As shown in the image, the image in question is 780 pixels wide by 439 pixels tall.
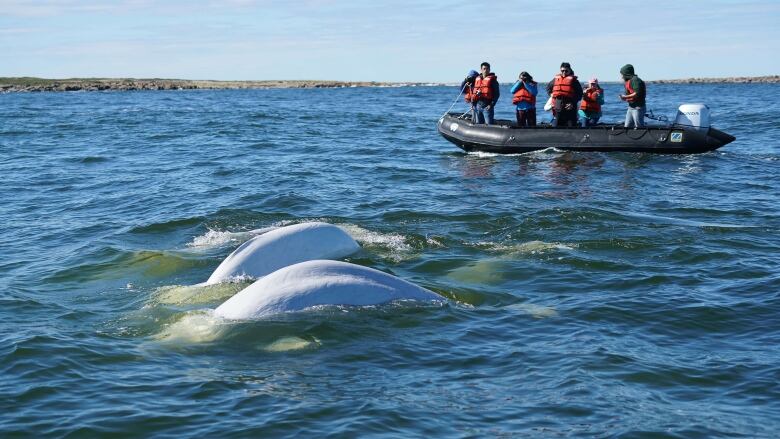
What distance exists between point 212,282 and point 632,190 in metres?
12.3

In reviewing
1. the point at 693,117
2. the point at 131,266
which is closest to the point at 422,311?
the point at 131,266

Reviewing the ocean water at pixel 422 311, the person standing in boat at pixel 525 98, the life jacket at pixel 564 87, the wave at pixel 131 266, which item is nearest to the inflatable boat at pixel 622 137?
the person standing in boat at pixel 525 98

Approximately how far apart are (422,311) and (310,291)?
1479 millimetres

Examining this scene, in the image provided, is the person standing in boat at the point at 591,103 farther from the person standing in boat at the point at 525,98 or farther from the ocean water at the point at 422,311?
the ocean water at the point at 422,311

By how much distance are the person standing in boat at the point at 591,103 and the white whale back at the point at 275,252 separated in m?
15.6

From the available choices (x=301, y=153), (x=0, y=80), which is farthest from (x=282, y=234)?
(x=0, y=80)

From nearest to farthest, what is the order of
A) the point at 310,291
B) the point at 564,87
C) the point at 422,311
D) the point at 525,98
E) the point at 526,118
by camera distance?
the point at 310,291 < the point at 422,311 < the point at 564,87 < the point at 525,98 < the point at 526,118

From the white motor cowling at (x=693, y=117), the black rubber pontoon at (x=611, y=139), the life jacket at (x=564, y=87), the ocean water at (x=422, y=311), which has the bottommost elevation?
the ocean water at (x=422, y=311)

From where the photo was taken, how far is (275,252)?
13008 mm

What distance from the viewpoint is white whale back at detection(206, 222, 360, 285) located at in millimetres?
12828

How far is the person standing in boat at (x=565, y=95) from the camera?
87.9 feet

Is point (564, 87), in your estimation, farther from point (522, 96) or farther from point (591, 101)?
point (522, 96)

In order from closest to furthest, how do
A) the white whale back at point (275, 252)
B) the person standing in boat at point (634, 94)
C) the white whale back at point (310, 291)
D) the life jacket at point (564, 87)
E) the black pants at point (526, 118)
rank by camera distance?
1. the white whale back at point (310, 291)
2. the white whale back at point (275, 252)
3. the person standing in boat at point (634, 94)
4. the life jacket at point (564, 87)
5. the black pants at point (526, 118)

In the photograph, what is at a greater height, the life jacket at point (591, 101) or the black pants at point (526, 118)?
the life jacket at point (591, 101)
